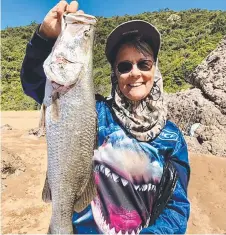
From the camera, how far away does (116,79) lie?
2.42m

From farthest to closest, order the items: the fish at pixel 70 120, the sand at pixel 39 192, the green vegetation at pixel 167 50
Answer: the green vegetation at pixel 167 50
the sand at pixel 39 192
the fish at pixel 70 120

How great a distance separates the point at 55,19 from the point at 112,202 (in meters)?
1.04

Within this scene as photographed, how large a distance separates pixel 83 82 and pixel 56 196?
56cm

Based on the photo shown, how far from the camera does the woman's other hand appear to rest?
6.04 ft

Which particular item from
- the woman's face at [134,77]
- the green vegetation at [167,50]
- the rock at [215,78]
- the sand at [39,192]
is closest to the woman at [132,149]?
the woman's face at [134,77]

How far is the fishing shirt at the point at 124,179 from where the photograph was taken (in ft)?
7.07

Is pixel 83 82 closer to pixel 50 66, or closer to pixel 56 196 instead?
pixel 50 66

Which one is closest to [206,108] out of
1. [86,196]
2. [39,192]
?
[39,192]

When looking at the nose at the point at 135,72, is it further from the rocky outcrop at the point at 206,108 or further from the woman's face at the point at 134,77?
the rocky outcrop at the point at 206,108

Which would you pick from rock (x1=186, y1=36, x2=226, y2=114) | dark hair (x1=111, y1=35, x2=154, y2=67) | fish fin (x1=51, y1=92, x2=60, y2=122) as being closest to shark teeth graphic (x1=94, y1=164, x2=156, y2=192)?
fish fin (x1=51, y1=92, x2=60, y2=122)

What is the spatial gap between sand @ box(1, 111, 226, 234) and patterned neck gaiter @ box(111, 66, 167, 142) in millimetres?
3206

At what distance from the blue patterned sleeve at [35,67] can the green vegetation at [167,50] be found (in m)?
12.5

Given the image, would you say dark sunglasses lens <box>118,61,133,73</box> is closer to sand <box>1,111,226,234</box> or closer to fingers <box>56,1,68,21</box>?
fingers <box>56,1,68,21</box>

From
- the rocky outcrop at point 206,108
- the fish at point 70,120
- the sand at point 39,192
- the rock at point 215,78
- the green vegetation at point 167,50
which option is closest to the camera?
the fish at point 70,120
